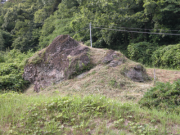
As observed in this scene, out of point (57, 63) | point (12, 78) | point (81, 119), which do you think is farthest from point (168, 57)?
point (81, 119)

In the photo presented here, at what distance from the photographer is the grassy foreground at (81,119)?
10.4 feet

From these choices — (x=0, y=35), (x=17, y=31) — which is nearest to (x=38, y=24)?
(x=17, y=31)

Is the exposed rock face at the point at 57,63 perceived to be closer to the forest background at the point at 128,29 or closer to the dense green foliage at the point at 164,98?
the forest background at the point at 128,29

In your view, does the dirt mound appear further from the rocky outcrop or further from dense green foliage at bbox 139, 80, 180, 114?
dense green foliage at bbox 139, 80, 180, 114

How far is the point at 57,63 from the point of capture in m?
9.07

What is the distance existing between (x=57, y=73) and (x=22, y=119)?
213 inches

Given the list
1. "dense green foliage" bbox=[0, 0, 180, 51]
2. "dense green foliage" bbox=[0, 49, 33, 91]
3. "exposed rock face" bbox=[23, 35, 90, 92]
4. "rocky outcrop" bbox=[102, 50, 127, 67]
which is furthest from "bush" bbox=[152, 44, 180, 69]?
"dense green foliage" bbox=[0, 49, 33, 91]

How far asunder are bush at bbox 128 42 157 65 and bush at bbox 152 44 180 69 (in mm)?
1037

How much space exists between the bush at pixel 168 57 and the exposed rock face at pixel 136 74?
7.15 m

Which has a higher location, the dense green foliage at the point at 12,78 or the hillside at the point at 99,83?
the hillside at the point at 99,83

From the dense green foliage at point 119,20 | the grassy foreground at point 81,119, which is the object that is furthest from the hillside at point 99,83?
the dense green foliage at point 119,20

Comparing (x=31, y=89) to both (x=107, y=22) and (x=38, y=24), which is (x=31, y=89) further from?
(x=38, y=24)

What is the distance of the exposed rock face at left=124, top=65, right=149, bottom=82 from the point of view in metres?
8.05

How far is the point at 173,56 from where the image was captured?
14.7 m
